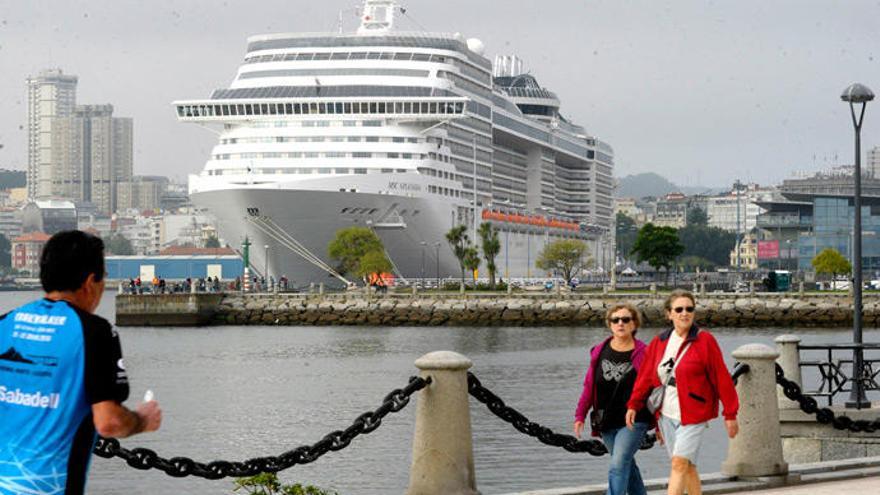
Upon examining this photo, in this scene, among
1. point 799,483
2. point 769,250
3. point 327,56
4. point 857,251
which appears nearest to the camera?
point 799,483

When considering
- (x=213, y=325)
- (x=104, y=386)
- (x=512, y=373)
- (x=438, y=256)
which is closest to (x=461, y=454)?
(x=104, y=386)

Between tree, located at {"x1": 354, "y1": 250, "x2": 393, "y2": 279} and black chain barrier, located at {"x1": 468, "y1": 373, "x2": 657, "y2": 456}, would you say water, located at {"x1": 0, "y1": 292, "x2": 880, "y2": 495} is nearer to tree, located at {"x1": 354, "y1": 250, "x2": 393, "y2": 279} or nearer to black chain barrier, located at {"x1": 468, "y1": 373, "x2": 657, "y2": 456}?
black chain barrier, located at {"x1": 468, "y1": 373, "x2": 657, "y2": 456}

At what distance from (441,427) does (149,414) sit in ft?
18.1

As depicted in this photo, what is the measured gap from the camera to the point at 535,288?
3878 inches

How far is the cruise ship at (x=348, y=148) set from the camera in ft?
282

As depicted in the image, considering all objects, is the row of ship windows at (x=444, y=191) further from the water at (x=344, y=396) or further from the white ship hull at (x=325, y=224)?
the water at (x=344, y=396)

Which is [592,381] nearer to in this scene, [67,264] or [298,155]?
[67,264]

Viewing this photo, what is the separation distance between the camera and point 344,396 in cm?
3591

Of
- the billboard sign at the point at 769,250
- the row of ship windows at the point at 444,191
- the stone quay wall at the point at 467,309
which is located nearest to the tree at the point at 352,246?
the stone quay wall at the point at 467,309

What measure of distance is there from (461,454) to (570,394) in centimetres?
2353

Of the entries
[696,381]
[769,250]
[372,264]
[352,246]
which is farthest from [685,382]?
[769,250]

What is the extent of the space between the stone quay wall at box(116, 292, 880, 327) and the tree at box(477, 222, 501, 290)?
18.7 m

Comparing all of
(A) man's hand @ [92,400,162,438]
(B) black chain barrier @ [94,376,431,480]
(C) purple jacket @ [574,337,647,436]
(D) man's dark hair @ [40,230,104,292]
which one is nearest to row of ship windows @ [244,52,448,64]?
(B) black chain barrier @ [94,376,431,480]

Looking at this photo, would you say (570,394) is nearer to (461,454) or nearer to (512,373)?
(512,373)
